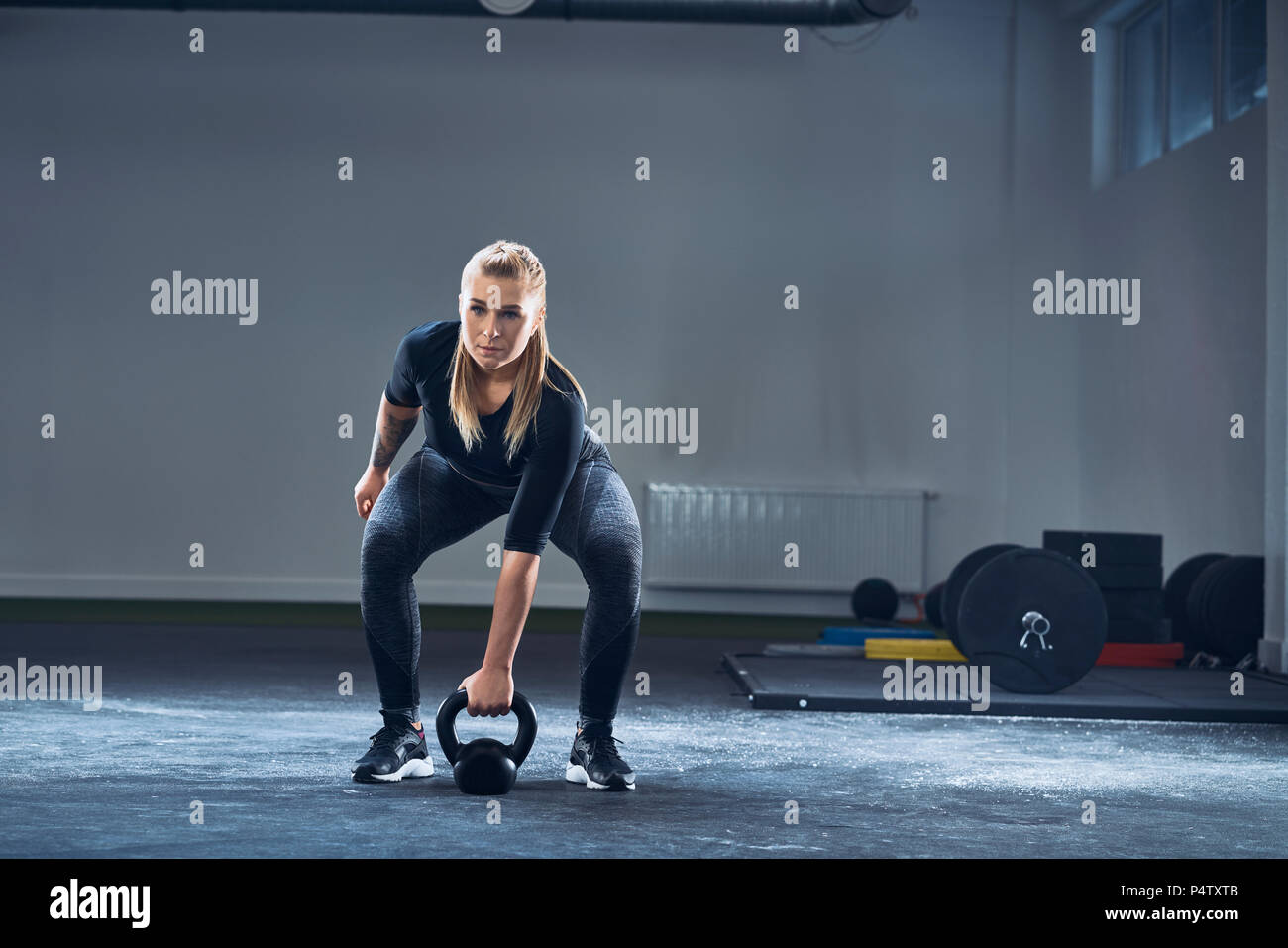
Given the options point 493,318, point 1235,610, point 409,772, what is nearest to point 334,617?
point 1235,610

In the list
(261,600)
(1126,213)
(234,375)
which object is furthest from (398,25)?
(1126,213)

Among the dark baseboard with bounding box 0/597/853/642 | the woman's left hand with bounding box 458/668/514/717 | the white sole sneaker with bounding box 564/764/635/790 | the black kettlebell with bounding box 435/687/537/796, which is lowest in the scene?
the dark baseboard with bounding box 0/597/853/642

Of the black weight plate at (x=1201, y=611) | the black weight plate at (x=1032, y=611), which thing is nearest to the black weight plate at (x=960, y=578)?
the black weight plate at (x=1032, y=611)

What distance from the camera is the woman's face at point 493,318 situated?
2.59m

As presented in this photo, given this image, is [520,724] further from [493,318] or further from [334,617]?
[334,617]

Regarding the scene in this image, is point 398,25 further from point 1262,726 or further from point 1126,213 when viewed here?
point 1262,726

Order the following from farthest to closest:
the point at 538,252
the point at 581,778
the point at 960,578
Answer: the point at 538,252
the point at 960,578
the point at 581,778

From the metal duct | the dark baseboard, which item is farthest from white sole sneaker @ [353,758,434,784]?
the metal duct

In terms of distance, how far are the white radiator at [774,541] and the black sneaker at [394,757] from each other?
5545 mm

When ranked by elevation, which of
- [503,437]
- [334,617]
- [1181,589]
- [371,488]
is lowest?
[334,617]

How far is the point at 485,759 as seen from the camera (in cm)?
277

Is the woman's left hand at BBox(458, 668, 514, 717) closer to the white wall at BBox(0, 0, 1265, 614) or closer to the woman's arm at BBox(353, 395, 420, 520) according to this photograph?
the woman's arm at BBox(353, 395, 420, 520)

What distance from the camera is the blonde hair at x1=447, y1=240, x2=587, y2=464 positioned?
2627 mm

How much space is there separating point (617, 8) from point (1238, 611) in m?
4.58
